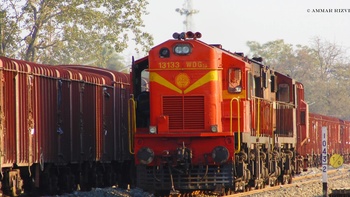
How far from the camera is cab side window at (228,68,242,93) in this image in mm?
18328

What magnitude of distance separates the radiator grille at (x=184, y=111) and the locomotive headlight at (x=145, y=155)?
2.37 ft

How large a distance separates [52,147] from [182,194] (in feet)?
10.6

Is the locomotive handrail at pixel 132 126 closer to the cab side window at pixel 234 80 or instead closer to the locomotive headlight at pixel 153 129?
the locomotive headlight at pixel 153 129

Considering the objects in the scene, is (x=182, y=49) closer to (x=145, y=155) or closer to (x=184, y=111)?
(x=184, y=111)

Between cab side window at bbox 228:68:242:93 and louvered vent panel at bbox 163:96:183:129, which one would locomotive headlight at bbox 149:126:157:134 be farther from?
cab side window at bbox 228:68:242:93

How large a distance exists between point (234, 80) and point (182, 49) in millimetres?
1335

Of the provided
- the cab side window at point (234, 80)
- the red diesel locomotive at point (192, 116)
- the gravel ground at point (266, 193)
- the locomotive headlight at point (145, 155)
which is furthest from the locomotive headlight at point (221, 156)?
the gravel ground at point (266, 193)

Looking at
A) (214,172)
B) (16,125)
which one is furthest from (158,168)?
(16,125)

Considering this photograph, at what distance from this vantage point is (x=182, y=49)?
18.1 meters

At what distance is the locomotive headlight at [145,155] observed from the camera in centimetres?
1756

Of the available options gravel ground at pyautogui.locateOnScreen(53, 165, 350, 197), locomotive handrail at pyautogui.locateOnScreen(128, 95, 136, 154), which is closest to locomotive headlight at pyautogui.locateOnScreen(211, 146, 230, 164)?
locomotive handrail at pyautogui.locateOnScreen(128, 95, 136, 154)

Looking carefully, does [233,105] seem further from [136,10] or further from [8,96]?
[136,10]

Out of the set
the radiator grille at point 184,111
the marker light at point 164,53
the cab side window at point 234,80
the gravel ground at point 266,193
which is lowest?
the gravel ground at point 266,193

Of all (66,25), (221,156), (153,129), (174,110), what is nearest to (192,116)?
(174,110)
